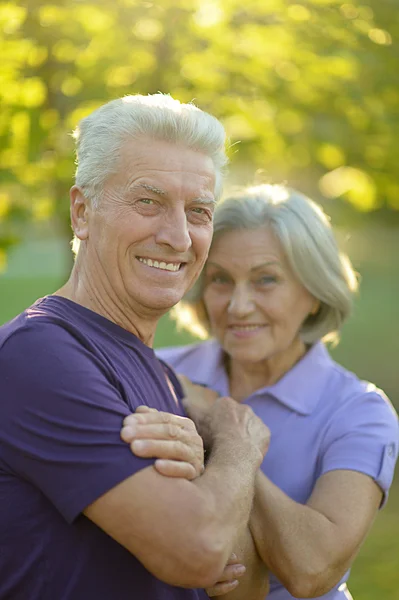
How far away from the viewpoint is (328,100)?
5129 mm

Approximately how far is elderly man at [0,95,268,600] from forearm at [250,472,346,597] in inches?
9.2

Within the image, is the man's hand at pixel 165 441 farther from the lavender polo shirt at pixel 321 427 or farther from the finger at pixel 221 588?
the lavender polo shirt at pixel 321 427

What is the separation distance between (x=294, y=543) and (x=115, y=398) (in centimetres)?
94

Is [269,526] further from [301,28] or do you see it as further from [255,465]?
[301,28]

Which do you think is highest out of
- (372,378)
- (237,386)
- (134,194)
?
(134,194)

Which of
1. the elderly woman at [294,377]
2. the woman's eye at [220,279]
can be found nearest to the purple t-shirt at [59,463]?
the elderly woman at [294,377]

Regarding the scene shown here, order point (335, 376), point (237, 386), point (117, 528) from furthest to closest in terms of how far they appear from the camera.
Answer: point (237, 386) < point (335, 376) < point (117, 528)

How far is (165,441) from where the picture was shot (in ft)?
6.30

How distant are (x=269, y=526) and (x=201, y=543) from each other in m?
0.76

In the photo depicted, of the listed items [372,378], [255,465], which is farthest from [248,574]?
[372,378]

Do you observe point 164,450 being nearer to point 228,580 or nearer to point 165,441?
point 165,441

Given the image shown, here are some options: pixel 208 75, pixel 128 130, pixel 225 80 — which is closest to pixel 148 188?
pixel 128 130

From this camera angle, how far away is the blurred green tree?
4.18 metres

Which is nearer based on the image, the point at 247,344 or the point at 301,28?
the point at 247,344
